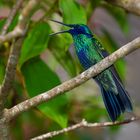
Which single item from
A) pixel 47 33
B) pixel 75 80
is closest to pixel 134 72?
pixel 47 33

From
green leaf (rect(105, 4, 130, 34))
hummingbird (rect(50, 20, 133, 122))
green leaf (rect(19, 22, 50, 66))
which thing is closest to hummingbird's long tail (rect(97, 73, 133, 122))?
hummingbird (rect(50, 20, 133, 122))

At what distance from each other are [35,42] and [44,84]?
12 cm

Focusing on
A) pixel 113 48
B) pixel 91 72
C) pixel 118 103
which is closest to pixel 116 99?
pixel 118 103

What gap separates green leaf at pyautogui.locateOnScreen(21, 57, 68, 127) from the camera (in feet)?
4.35

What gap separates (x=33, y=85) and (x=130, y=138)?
2.18 metres

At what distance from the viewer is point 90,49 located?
1.13 meters

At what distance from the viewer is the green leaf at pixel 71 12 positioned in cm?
126

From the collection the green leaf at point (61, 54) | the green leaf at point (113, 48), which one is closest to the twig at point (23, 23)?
the green leaf at point (61, 54)

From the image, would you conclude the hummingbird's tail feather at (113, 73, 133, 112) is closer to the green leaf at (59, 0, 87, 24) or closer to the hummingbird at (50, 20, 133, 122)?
the hummingbird at (50, 20, 133, 122)

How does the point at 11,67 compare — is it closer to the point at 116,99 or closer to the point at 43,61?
the point at 116,99

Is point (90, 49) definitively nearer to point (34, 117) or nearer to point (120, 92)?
point (120, 92)

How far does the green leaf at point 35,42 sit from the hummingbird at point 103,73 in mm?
217

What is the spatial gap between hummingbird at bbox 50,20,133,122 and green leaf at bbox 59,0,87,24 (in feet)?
0.45

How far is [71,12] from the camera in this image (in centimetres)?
127
